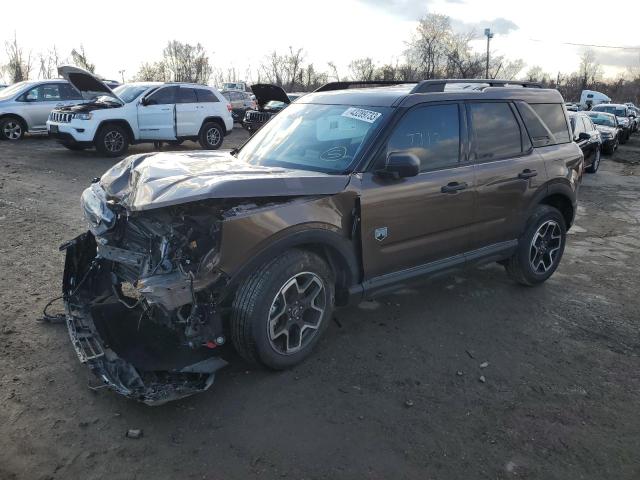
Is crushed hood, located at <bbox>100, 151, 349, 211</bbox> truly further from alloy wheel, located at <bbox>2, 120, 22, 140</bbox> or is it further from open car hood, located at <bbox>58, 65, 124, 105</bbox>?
alloy wheel, located at <bbox>2, 120, 22, 140</bbox>

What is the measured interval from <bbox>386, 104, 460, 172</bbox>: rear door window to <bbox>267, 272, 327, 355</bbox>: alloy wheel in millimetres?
1157

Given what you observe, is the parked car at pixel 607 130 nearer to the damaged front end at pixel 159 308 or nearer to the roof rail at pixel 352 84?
the roof rail at pixel 352 84

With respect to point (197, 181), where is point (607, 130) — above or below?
above

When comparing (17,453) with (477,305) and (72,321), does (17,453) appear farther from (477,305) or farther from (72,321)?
(477,305)

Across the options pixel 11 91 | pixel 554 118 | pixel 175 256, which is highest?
pixel 11 91

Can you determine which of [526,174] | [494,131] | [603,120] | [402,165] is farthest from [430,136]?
[603,120]

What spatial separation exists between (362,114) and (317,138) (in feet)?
1.32

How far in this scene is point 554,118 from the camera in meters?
5.33

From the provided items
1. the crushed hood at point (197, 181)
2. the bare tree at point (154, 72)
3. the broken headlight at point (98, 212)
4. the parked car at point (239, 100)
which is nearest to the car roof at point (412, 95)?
the crushed hood at point (197, 181)

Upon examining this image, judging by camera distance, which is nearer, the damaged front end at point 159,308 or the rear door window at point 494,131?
the damaged front end at point 159,308

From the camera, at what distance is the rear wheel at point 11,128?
14.4m

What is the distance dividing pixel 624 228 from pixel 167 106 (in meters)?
10.7

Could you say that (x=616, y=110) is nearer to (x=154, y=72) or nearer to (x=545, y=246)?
(x=545, y=246)

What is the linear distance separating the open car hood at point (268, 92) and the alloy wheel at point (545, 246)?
7.20 meters
